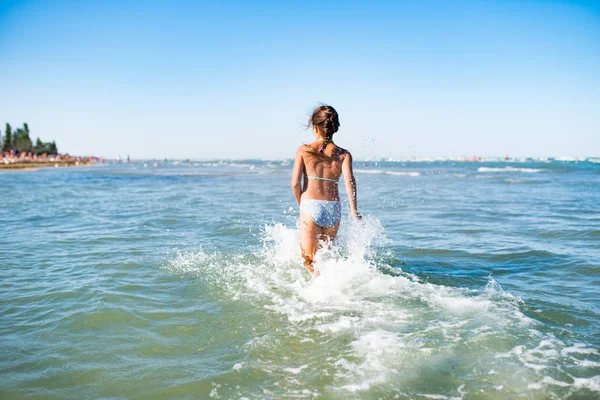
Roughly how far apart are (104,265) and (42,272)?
87cm

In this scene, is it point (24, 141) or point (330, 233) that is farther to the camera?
point (24, 141)

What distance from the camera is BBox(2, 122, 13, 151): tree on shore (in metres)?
96.7

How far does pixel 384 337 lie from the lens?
3842 mm

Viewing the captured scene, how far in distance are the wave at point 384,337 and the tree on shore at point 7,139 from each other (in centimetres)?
11548

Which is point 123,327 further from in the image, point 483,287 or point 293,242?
point 483,287

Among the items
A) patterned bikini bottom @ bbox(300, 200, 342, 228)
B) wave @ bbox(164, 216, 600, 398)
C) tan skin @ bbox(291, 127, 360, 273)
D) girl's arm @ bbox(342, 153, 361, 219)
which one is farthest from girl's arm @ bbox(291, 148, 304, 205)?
wave @ bbox(164, 216, 600, 398)

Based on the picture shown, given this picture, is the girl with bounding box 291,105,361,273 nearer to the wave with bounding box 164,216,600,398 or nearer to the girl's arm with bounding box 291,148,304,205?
the girl's arm with bounding box 291,148,304,205

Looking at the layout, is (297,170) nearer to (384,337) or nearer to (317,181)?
(317,181)

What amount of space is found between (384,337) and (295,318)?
999mm

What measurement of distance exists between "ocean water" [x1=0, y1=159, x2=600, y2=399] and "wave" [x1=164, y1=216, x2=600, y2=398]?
2 cm

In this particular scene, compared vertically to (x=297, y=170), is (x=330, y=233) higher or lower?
lower

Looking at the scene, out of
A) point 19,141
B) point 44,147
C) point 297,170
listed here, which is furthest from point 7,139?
point 297,170

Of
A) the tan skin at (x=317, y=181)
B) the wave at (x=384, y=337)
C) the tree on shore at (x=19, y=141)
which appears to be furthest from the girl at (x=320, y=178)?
the tree on shore at (x=19, y=141)

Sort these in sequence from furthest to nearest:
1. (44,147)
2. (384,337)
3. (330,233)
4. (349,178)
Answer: (44,147)
(330,233)
(349,178)
(384,337)
